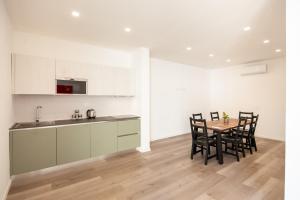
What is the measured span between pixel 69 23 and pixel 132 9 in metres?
1.21

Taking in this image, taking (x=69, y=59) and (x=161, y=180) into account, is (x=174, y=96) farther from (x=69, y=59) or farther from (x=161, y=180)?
(x=69, y=59)

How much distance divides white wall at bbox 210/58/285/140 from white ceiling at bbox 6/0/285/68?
1504 mm

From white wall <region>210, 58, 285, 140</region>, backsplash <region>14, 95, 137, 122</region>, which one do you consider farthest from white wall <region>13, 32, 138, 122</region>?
white wall <region>210, 58, 285, 140</region>

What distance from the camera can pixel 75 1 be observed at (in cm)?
201

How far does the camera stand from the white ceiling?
2.09 m

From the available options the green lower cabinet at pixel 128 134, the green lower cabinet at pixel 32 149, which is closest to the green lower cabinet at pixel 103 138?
the green lower cabinet at pixel 128 134

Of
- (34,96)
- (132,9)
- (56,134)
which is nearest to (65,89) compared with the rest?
(34,96)

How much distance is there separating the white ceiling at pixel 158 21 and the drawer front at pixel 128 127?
193 centimetres

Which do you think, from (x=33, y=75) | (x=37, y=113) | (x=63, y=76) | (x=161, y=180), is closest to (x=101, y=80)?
(x=63, y=76)

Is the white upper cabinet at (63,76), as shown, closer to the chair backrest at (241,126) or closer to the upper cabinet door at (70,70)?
the upper cabinet door at (70,70)

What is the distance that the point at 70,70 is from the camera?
3164mm

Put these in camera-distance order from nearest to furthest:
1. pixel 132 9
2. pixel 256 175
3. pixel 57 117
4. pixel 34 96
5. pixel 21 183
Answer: pixel 132 9, pixel 21 183, pixel 256 175, pixel 34 96, pixel 57 117

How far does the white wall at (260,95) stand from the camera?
4.82 meters
